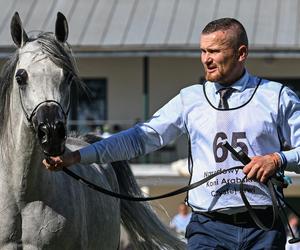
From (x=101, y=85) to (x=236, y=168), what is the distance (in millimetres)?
19852

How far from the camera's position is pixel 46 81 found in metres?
4.93

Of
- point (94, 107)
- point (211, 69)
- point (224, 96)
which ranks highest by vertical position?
point (211, 69)

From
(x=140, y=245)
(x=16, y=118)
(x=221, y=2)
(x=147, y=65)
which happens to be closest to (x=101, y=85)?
(x=147, y=65)

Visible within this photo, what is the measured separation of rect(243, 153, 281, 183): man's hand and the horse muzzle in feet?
3.13

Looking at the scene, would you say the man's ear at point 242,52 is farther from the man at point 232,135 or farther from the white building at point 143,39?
the white building at point 143,39

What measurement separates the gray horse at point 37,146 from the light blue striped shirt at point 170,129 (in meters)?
0.24

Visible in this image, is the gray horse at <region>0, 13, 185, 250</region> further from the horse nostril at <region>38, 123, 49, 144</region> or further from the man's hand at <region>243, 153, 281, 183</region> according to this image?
the man's hand at <region>243, 153, 281, 183</region>

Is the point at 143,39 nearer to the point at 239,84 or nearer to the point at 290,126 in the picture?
the point at 239,84

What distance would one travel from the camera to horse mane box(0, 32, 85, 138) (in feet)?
16.7

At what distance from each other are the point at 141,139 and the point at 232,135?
0.54 m

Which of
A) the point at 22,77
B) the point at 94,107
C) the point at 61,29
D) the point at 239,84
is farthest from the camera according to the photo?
the point at 94,107

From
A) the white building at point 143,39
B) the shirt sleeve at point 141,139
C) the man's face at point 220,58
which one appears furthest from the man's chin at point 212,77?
the white building at point 143,39

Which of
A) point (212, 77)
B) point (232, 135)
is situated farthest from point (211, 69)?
point (232, 135)

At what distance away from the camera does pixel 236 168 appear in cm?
461
